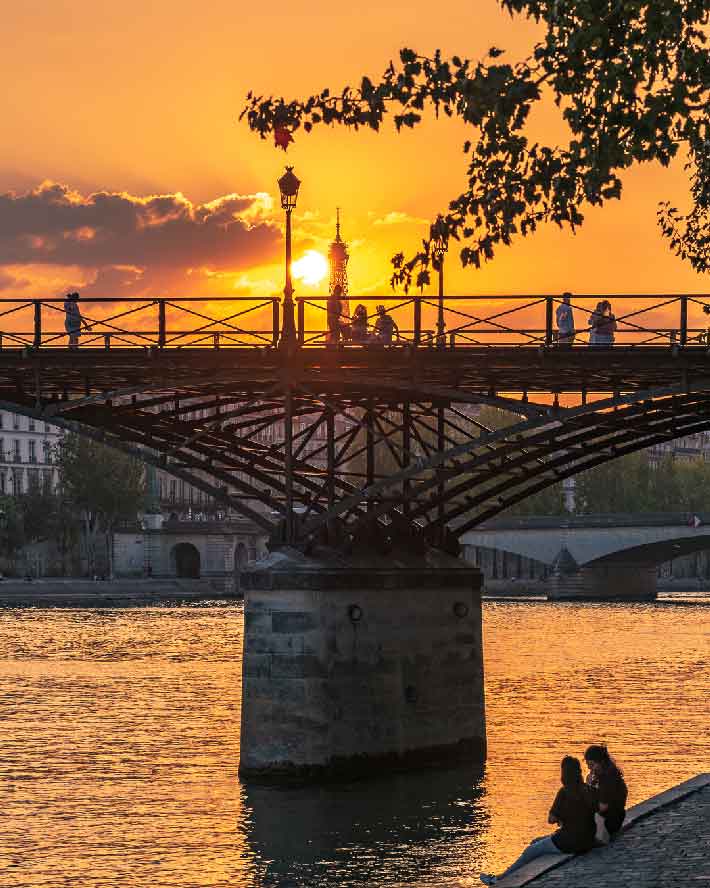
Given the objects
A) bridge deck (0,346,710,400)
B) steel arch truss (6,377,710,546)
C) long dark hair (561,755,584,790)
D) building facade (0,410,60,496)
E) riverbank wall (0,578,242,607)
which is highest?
building facade (0,410,60,496)

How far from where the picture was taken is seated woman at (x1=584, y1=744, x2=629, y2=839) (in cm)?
2859

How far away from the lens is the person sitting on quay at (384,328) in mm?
46750

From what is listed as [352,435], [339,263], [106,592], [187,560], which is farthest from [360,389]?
[187,560]

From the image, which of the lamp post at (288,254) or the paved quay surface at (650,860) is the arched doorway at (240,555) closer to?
the lamp post at (288,254)

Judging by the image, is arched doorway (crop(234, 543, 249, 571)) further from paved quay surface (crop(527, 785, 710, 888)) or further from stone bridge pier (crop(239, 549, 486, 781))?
paved quay surface (crop(527, 785, 710, 888))

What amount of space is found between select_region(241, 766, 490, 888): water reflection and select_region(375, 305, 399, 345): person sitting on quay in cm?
929

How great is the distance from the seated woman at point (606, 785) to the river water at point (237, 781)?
6.22 meters

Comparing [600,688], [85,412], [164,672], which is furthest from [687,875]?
[164,672]

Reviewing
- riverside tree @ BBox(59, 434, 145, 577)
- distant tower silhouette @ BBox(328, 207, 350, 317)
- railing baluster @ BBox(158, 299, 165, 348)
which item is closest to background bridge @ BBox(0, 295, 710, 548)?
railing baluster @ BBox(158, 299, 165, 348)

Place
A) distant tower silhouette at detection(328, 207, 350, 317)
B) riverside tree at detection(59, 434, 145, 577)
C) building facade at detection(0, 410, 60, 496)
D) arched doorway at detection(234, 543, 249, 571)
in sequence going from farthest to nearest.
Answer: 1. arched doorway at detection(234, 543, 249, 571)
2. building facade at detection(0, 410, 60, 496)
3. riverside tree at detection(59, 434, 145, 577)
4. distant tower silhouette at detection(328, 207, 350, 317)

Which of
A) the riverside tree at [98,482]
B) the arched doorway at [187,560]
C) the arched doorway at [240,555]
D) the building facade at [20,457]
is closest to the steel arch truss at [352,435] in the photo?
the riverside tree at [98,482]

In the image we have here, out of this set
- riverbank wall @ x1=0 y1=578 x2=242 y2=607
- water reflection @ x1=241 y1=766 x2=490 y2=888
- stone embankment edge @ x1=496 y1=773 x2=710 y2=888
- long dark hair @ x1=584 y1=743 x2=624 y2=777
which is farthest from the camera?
riverbank wall @ x1=0 y1=578 x2=242 y2=607

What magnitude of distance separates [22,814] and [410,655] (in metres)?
10.1

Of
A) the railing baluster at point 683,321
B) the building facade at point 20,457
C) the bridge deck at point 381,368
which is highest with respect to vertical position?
the building facade at point 20,457
